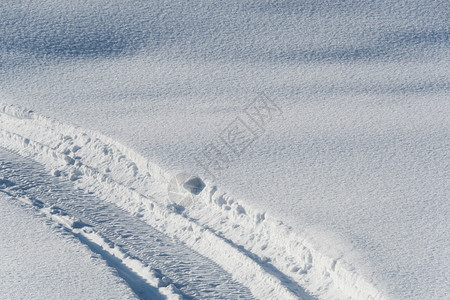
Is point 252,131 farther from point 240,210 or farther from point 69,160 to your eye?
point 69,160

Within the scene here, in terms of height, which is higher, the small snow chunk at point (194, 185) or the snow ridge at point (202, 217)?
the small snow chunk at point (194, 185)

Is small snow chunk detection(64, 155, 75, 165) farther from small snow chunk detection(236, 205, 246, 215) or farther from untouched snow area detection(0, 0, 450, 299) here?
small snow chunk detection(236, 205, 246, 215)

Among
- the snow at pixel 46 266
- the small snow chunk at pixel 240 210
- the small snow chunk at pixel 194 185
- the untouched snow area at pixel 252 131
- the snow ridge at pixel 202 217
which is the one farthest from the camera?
the small snow chunk at pixel 194 185

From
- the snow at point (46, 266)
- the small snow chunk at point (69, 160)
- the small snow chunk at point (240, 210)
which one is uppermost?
the small snow chunk at point (240, 210)

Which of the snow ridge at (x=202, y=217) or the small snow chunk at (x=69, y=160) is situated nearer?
the snow ridge at (x=202, y=217)

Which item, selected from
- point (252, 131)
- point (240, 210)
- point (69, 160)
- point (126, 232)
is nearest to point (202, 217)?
point (240, 210)

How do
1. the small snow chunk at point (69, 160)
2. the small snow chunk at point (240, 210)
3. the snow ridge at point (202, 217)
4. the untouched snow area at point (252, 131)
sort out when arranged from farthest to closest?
1. the small snow chunk at point (69, 160)
2. the small snow chunk at point (240, 210)
3. the untouched snow area at point (252, 131)
4. the snow ridge at point (202, 217)

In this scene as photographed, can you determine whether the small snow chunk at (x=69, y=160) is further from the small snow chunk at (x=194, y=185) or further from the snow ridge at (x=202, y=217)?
the small snow chunk at (x=194, y=185)

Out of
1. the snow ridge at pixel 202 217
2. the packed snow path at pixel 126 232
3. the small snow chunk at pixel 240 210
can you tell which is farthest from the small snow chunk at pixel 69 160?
the small snow chunk at pixel 240 210
